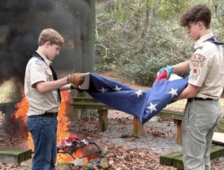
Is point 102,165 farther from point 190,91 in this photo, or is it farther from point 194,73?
point 194,73

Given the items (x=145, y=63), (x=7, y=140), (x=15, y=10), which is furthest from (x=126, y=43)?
(x=7, y=140)

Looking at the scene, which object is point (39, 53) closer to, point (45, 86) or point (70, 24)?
point (45, 86)

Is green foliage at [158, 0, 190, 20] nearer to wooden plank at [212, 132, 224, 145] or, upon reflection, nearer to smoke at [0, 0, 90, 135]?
smoke at [0, 0, 90, 135]

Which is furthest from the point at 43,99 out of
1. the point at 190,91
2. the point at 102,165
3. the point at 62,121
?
the point at 62,121

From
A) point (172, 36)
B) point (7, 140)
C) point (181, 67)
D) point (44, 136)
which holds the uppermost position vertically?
point (172, 36)

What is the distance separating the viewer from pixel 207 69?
96.3 inches

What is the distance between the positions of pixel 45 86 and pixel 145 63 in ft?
44.8

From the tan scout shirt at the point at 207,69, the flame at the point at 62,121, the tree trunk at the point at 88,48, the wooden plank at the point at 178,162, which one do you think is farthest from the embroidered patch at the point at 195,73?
the tree trunk at the point at 88,48

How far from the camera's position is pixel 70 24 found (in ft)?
24.3

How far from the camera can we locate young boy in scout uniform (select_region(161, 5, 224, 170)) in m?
2.48

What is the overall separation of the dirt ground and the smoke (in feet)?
4.60

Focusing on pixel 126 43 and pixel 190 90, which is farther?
pixel 126 43

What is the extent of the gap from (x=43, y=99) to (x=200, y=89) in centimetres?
157

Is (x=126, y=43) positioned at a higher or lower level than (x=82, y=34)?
higher
